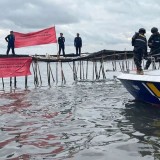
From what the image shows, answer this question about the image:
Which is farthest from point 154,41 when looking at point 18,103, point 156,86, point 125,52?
point 125,52

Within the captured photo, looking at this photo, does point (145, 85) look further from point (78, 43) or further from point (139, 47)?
point (78, 43)

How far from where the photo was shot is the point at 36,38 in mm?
24156

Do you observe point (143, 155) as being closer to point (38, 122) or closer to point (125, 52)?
point (38, 122)

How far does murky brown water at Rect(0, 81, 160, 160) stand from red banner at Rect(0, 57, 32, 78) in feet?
24.0

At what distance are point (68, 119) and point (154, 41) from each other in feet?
21.6

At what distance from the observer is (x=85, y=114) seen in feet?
38.7

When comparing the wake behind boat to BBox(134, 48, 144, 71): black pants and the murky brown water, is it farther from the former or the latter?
BBox(134, 48, 144, 71): black pants

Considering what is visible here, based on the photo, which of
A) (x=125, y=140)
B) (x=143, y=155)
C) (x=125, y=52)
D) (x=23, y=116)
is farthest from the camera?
(x=125, y=52)

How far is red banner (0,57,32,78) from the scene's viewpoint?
2126 centimetres

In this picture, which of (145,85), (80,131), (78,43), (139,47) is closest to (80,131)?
(80,131)

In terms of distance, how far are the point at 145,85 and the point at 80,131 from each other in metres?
3.51

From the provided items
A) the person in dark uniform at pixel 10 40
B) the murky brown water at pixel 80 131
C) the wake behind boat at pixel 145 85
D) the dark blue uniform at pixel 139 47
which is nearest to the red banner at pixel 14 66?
the person in dark uniform at pixel 10 40

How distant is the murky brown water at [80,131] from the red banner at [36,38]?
34.2 ft

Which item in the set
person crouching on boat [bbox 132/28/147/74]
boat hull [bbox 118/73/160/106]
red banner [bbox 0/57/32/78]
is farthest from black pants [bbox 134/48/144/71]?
red banner [bbox 0/57/32/78]
